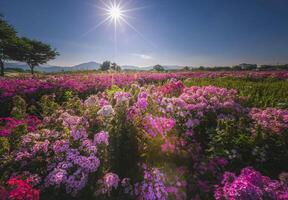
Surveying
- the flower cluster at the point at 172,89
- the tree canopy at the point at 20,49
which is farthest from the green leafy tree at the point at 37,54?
the flower cluster at the point at 172,89

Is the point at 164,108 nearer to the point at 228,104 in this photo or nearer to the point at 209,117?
the point at 209,117

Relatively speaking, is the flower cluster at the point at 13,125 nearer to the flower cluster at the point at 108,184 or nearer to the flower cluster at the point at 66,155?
the flower cluster at the point at 66,155

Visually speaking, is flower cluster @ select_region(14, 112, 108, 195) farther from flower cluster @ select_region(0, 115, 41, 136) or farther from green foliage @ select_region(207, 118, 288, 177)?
green foliage @ select_region(207, 118, 288, 177)

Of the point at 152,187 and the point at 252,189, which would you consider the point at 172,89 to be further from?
the point at 252,189

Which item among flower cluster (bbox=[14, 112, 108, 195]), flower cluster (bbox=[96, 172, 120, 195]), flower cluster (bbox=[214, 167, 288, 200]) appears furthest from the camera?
flower cluster (bbox=[14, 112, 108, 195])

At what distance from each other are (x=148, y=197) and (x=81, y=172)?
102 cm

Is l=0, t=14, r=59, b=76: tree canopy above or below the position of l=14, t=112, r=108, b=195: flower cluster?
above

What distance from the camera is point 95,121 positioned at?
394 centimetres

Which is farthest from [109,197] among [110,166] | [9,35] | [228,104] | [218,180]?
[9,35]

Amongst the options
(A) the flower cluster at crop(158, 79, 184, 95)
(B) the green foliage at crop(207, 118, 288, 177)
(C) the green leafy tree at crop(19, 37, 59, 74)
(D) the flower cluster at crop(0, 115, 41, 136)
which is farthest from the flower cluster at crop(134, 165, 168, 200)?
(C) the green leafy tree at crop(19, 37, 59, 74)

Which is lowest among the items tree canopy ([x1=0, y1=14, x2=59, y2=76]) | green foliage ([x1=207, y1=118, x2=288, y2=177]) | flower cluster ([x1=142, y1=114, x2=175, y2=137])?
green foliage ([x1=207, y1=118, x2=288, y2=177])

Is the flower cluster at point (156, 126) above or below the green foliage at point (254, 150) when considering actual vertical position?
above

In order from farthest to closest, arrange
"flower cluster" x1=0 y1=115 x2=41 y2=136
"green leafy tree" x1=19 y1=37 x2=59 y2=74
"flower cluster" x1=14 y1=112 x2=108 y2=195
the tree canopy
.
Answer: "green leafy tree" x1=19 y1=37 x2=59 y2=74, the tree canopy, "flower cluster" x1=0 y1=115 x2=41 y2=136, "flower cluster" x1=14 y1=112 x2=108 y2=195

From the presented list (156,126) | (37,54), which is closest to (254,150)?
(156,126)
